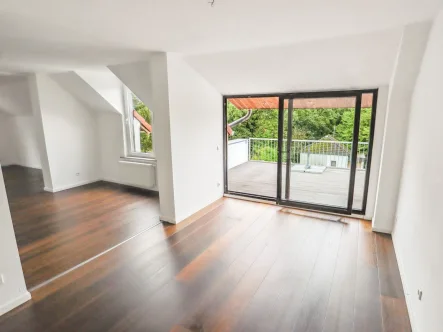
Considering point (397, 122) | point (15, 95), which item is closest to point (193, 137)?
point (397, 122)

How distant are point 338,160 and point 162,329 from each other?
5363 millimetres

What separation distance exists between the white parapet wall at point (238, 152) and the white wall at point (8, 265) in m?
5.61

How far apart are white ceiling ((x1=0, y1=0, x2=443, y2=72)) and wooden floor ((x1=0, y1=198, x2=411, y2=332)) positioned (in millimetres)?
2270

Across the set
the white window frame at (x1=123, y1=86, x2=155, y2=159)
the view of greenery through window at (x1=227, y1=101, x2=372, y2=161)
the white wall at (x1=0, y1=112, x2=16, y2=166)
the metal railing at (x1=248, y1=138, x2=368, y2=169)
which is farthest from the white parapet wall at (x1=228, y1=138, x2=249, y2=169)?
the white wall at (x1=0, y1=112, x2=16, y2=166)

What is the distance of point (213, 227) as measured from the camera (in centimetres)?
350

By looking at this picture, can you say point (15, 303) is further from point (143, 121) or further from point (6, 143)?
point (6, 143)

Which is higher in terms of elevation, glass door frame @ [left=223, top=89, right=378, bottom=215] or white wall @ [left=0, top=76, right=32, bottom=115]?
white wall @ [left=0, top=76, right=32, bottom=115]

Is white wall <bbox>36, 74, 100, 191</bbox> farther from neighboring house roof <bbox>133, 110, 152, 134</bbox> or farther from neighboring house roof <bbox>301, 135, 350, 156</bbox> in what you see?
neighboring house roof <bbox>301, 135, 350, 156</bbox>

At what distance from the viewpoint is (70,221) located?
3680 mm

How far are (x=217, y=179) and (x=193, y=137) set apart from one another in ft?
3.62

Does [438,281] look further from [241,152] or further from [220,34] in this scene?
[241,152]

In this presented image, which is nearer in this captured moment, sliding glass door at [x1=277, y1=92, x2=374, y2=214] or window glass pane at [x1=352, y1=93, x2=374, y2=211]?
window glass pane at [x1=352, y1=93, x2=374, y2=211]

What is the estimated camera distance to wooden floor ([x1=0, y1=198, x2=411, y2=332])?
1.89 m

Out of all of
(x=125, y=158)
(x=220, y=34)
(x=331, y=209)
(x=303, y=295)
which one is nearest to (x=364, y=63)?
(x=220, y=34)
